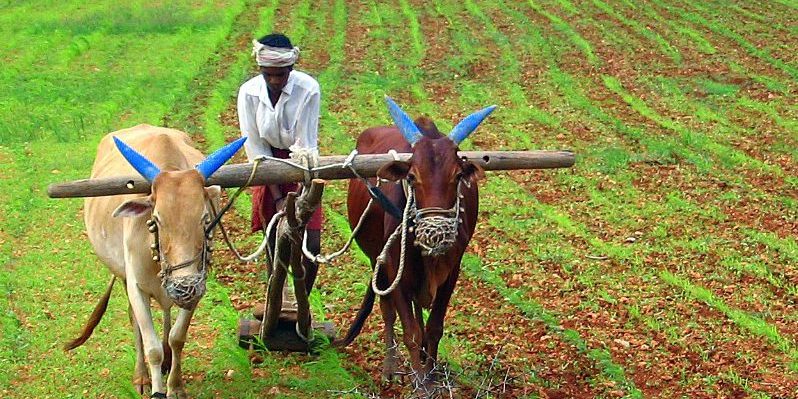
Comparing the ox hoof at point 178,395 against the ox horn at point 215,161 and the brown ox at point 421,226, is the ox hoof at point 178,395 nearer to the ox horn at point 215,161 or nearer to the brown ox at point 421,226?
the brown ox at point 421,226

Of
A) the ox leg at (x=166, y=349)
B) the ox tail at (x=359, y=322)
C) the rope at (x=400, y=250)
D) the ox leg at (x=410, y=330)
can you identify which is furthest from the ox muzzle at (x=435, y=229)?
the ox leg at (x=166, y=349)

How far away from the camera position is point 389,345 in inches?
278

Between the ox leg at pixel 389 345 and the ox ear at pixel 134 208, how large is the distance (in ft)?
6.12

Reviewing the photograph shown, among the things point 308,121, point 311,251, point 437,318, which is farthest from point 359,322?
point 308,121

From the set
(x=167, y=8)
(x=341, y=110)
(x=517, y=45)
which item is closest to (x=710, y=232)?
(x=341, y=110)

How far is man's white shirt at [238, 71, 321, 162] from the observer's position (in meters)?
6.93

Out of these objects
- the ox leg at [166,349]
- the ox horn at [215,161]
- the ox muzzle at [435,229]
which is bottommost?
the ox leg at [166,349]

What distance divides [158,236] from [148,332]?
849 millimetres

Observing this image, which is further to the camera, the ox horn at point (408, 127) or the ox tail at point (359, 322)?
the ox tail at point (359, 322)

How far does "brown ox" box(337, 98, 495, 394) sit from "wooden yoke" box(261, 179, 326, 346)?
0.40 metres

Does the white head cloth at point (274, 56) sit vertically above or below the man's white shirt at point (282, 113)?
above

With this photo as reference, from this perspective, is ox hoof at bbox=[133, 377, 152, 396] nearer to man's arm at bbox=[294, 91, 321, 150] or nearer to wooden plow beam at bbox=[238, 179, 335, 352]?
wooden plow beam at bbox=[238, 179, 335, 352]

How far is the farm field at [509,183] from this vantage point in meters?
7.16

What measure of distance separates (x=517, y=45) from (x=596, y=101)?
4.00m
